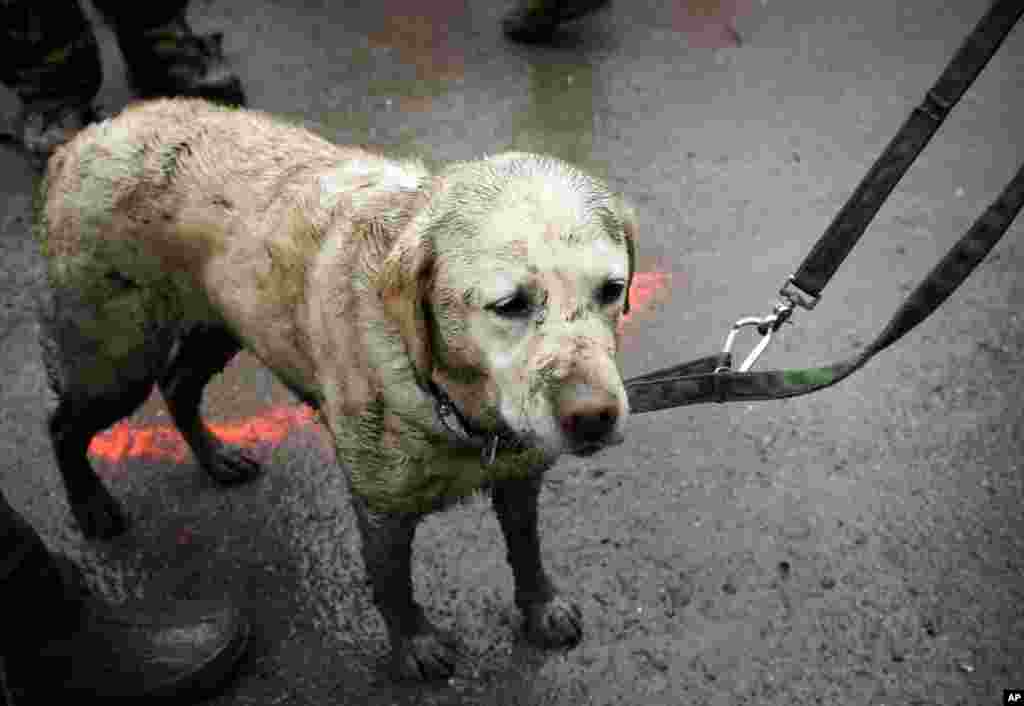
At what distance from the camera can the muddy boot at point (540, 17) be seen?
5258 millimetres

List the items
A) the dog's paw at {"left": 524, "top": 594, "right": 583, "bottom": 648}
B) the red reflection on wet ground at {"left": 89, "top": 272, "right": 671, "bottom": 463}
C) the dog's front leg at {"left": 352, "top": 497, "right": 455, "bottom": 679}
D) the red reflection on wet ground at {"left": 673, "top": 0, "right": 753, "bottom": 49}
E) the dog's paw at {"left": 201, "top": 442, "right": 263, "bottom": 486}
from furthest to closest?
the red reflection on wet ground at {"left": 673, "top": 0, "right": 753, "bottom": 49} < the red reflection on wet ground at {"left": 89, "top": 272, "right": 671, "bottom": 463} < the dog's paw at {"left": 201, "top": 442, "right": 263, "bottom": 486} < the dog's paw at {"left": 524, "top": 594, "right": 583, "bottom": 648} < the dog's front leg at {"left": 352, "top": 497, "right": 455, "bottom": 679}

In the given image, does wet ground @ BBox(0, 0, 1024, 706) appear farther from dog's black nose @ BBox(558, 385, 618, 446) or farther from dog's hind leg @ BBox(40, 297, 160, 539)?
dog's black nose @ BBox(558, 385, 618, 446)

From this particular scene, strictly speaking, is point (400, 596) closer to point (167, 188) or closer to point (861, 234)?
point (167, 188)

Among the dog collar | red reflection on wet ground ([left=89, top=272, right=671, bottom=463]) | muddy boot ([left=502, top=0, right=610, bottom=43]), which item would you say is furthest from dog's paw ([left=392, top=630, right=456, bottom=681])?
muddy boot ([left=502, top=0, right=610, bottom=43])

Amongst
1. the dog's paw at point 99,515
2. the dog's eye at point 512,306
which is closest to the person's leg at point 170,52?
the dog's paw at point 99,515

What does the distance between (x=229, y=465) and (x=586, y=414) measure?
2.02 metres

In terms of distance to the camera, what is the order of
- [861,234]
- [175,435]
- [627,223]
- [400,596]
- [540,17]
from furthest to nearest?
[540,17] → [175,435] → [400,596] → [861,234] → [627,223]

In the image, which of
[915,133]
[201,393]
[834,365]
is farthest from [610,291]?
[201,393]

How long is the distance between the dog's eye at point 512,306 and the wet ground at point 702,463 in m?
1.44

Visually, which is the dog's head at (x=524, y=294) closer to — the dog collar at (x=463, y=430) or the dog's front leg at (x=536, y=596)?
the dog collar at (x=463, y=430)

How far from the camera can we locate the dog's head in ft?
5.65

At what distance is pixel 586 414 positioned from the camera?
5.52ft

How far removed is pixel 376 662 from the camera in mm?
2799

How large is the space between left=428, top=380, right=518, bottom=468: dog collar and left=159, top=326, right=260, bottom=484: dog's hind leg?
1.21 m
